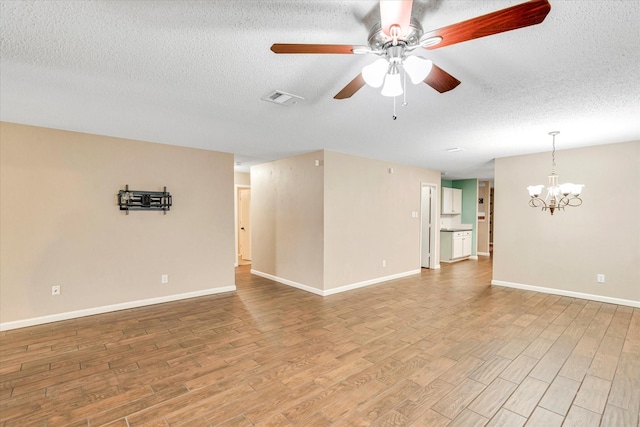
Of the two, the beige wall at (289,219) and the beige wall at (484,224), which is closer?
the beige wall at (289,219)

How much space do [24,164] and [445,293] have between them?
6.14 meters

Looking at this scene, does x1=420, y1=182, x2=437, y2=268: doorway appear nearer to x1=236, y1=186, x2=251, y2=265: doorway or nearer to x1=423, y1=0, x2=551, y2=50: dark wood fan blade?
x1=236, y1=186, x2=251, y2=265: doorway

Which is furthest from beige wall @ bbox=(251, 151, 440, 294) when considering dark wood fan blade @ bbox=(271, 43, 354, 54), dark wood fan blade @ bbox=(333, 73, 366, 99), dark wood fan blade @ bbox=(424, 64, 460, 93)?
dark wood fan blade @ bbox=(271, 43, 354, 54)

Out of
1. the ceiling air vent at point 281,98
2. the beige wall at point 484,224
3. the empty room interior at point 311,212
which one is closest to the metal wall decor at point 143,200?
the empty room interior at point 311,212

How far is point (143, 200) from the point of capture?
4.27m

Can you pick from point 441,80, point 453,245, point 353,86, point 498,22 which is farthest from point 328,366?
point 453,245

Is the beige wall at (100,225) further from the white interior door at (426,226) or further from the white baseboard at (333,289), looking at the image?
the white interior door at (426,226)

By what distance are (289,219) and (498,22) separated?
15.2 ft

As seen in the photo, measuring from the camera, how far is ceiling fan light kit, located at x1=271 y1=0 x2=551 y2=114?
1.17 metres

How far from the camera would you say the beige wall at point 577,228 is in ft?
14.2

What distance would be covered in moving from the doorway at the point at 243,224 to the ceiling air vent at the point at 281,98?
5.61 m

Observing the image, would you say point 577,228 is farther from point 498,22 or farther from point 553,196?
point 498,22

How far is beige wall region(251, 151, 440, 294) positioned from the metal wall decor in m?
2.05

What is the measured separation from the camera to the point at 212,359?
2.76 meters
